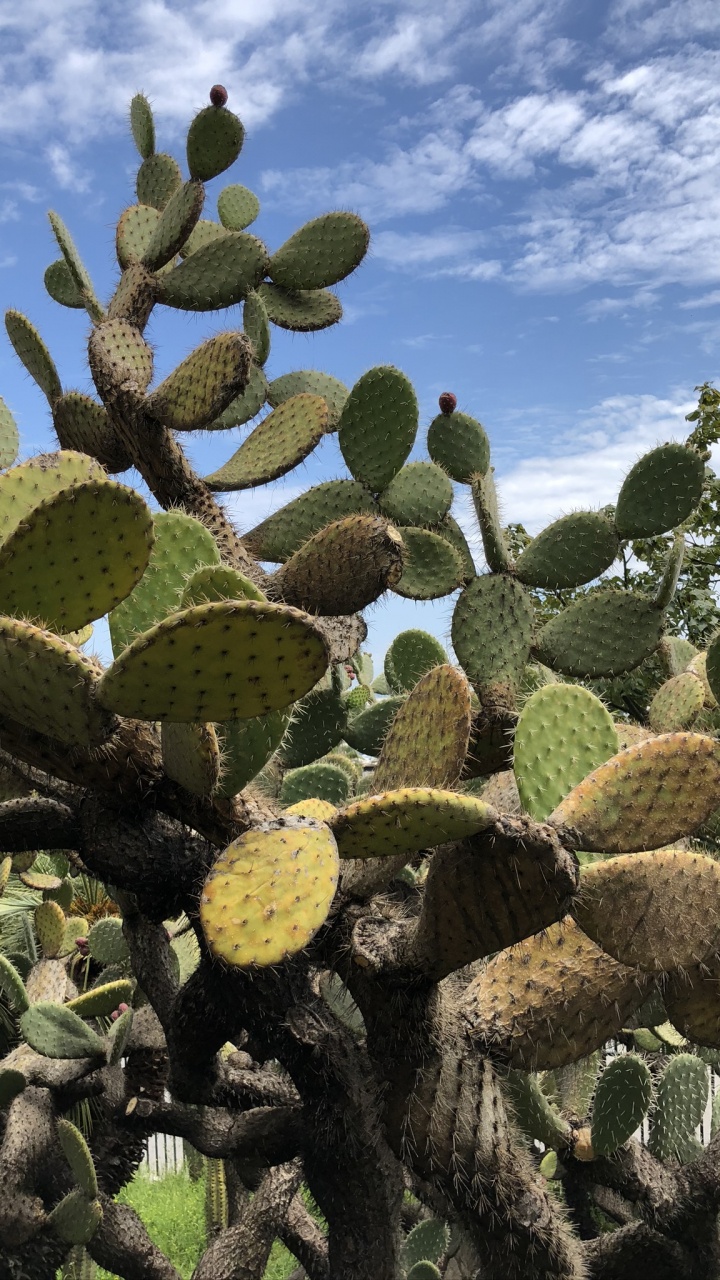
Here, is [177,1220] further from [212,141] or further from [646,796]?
[646,796]

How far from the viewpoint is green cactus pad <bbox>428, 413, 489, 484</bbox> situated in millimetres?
3521

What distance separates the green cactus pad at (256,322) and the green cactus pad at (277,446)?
45cm

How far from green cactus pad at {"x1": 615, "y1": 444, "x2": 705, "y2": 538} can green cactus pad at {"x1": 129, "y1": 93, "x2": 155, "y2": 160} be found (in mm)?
2309

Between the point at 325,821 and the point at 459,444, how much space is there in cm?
228

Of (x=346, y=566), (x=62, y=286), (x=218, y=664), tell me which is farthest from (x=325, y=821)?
(x=62, y=286)

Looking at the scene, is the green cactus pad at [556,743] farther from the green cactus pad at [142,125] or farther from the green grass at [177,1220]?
the green grass at [177,1220]

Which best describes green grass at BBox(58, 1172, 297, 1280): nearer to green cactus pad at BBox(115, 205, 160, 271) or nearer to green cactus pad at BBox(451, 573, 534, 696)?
green cactus pad at BBox(451, 573, 534, 696)

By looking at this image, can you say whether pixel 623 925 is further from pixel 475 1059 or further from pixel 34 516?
pixel 34 516

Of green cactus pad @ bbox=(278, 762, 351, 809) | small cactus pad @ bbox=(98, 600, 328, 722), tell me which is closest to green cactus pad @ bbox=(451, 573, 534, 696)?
green cactus pad @ bbox=(278, 762, 351, 809)

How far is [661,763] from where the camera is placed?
5.02ft

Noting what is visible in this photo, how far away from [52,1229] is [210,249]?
353 centimetres

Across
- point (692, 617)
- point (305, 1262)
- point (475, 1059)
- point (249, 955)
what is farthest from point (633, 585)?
point (249, 955)

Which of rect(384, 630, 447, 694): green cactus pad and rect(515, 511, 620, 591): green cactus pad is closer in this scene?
rect(515, 511, 620, 591): green cactus pad

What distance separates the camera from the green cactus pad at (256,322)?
3.55m
